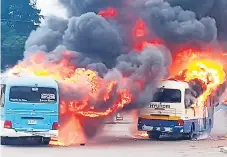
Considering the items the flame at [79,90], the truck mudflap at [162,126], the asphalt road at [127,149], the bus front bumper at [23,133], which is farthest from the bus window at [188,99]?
the bus front bumper at [23,133]

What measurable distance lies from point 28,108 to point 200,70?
27.1ft

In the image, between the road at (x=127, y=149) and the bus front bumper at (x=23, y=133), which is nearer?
the road at (x=127, y=149)

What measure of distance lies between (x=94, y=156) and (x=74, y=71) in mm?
5236

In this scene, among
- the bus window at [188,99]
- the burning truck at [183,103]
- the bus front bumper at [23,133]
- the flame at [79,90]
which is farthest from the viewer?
the bus window at [188,99]

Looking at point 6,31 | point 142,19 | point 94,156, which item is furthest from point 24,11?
point 94,156

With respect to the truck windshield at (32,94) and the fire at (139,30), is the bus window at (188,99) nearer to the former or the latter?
the fire at (139,30)

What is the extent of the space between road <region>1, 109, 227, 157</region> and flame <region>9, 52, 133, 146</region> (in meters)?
0.96

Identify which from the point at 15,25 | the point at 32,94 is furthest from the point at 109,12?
the point at 15,25

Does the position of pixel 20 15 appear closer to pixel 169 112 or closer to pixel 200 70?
pixel 200 70

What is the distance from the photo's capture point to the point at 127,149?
19.5 metres

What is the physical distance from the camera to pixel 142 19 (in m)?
24.5

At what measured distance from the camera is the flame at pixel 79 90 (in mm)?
20875

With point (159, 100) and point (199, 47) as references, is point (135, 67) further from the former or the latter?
point (199, 47)

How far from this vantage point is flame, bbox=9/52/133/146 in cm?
2088
